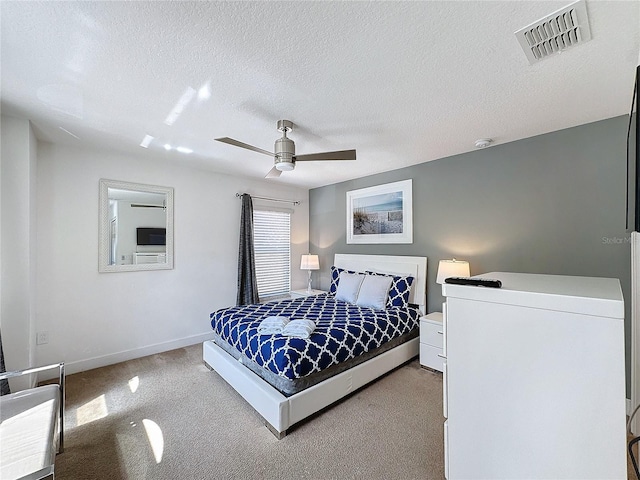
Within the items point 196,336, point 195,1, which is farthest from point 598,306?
point 196,336

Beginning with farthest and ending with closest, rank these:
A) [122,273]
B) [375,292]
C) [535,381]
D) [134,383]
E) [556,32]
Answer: [375,292] → [122,273] → [134,383] → [556,32] → [535,381]

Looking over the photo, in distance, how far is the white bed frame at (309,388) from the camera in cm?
202

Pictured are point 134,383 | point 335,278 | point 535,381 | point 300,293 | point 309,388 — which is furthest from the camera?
point 300,293

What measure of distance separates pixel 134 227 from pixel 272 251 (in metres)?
2.10

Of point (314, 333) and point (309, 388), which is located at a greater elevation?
point (314, 333)

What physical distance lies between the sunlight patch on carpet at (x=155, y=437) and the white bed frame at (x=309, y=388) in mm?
640

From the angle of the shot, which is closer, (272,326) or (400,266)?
(272,326)

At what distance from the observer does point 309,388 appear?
2.18 meters

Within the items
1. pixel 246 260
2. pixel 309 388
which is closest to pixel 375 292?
pixel 309 388

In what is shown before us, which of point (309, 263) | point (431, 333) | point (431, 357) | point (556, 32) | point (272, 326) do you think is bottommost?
point (431, 357)

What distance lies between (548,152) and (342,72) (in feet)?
7.76

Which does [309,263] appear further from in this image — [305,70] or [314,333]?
[305,70]

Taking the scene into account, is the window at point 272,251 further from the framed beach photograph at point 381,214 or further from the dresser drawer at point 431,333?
the dresser drawer at point 431,333

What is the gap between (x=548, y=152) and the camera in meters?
2.71
